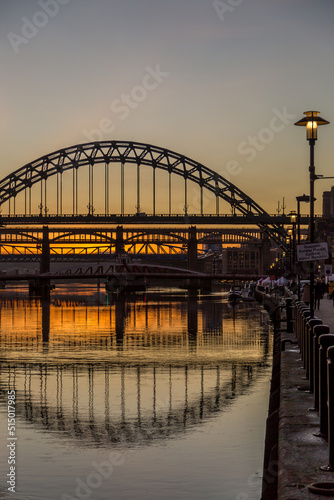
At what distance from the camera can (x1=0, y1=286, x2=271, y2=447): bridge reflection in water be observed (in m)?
21.9

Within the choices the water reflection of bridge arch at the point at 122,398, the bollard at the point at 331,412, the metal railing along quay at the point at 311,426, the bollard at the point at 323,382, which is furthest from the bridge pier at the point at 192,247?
the bollard at the point at 331,412

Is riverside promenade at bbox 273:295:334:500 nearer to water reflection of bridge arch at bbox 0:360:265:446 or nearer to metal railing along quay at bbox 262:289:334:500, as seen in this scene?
metal railing along quay at bbox 262:289:334:500

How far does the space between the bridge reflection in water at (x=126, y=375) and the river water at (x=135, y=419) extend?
52mm

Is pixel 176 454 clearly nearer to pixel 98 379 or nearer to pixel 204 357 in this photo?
pixel 98 379

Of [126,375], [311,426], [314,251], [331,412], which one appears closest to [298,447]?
[331,412]

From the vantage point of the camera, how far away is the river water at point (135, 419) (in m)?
15.9

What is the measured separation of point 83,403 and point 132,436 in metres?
5.09

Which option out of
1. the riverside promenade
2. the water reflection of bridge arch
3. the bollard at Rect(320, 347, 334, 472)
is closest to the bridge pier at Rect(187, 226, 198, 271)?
the water reflection of bridge arch

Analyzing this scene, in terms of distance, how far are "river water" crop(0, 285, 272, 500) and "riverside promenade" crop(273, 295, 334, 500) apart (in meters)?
1.49

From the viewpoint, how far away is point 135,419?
73.2 ft

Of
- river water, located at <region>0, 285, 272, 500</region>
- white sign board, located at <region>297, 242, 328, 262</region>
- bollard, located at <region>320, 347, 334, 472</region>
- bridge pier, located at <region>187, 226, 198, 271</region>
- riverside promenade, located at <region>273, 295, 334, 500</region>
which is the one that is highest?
bridge pier, located at <region>187, 226, 198, 271</region>

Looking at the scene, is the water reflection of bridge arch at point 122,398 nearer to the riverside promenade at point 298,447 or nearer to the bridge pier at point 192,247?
the riverside promenade at point 298,447

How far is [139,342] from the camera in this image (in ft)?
154

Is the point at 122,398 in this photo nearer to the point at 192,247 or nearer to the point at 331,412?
the point at 331,412
